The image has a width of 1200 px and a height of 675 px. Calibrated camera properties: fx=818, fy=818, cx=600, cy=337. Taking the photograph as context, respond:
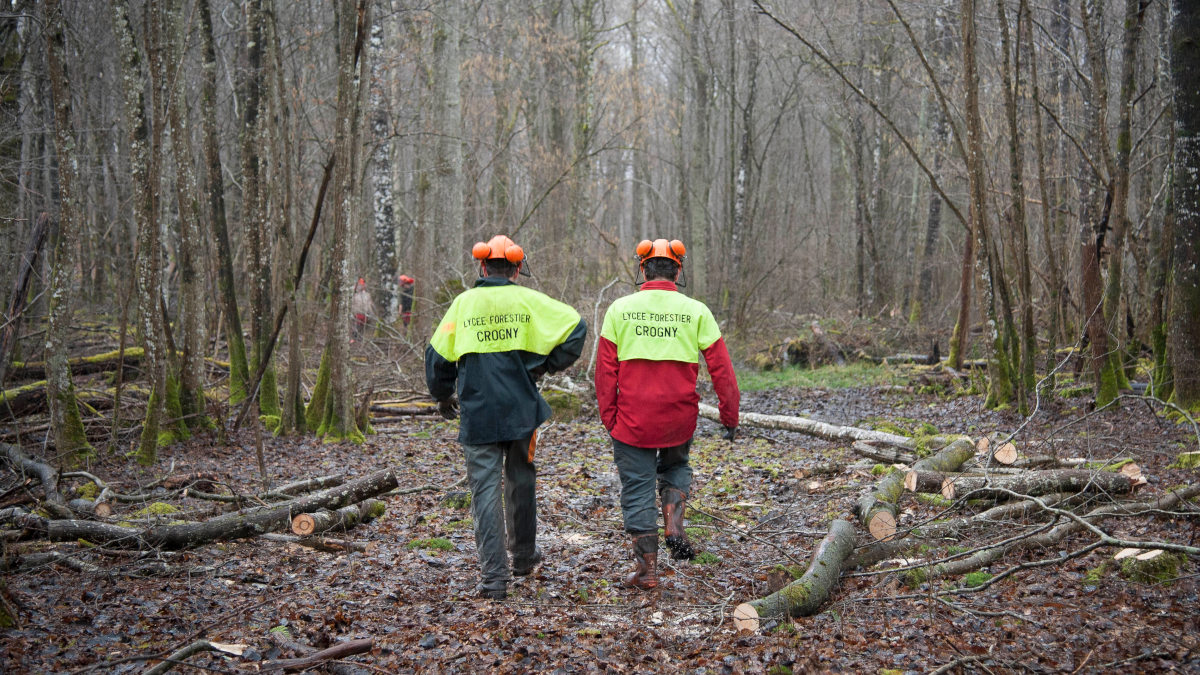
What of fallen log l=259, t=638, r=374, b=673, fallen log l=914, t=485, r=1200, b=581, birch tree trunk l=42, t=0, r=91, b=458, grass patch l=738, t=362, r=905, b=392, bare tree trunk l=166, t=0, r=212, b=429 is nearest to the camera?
fallen log l=259, t=638, r=374, b=673

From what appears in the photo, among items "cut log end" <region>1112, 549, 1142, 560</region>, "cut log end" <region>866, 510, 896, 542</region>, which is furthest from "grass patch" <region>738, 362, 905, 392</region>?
"cut log end" <region>1112, 549, 1142, 560</region>

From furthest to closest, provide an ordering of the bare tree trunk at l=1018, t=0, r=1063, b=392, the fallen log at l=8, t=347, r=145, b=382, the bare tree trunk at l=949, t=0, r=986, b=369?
1. the fallen log at l=8, t=347, r=145, b=382
2. the bare tree trunk at l=1018, t=0, r=1063, b=392
3. the bare tree trunk at l=949, t=0, r=986, b=369

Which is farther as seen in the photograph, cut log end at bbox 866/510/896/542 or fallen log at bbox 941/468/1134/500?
fallen log at bbox 941/468/1134/500

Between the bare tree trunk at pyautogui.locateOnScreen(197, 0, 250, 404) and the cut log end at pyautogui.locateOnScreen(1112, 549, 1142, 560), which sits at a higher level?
the bare tree trunk at pyautogui.locateOnScreen(197, 0, 250, 404)

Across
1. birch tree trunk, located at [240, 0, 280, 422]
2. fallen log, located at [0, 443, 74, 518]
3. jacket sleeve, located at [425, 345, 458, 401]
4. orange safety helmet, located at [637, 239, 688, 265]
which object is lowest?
fallen log, located at [0, 443, 74, 518]

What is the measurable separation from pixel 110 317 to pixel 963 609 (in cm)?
2038

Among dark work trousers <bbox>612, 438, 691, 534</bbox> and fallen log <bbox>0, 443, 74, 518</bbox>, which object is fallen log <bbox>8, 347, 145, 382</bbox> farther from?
dark work trousers <bbox>612, 438, 691, 534</bbox>

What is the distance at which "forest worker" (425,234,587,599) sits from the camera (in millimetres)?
4828

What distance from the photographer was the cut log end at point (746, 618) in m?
3.89

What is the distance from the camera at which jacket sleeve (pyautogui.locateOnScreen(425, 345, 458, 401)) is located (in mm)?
4996

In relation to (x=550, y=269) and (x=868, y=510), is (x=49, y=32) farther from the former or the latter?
(x=550, y=269)

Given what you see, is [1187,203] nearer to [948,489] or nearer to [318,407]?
[948,489]

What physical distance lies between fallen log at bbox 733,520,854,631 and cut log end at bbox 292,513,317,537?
294 centimetres

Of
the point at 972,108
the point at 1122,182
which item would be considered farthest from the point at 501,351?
the point at 1122,182
